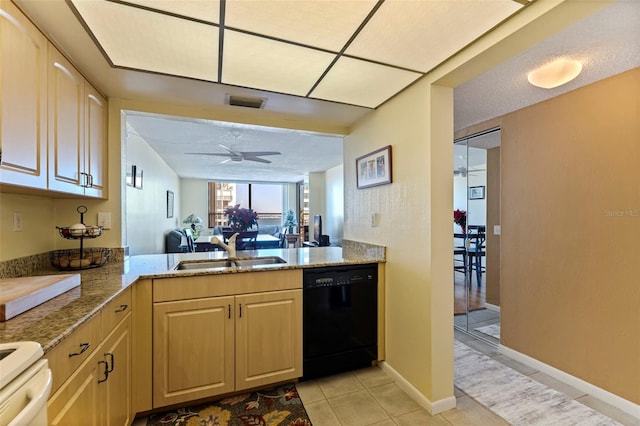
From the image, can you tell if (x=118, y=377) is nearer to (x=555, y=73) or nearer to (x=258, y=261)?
(x=258, y=261)

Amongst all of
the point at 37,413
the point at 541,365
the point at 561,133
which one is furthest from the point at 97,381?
the point at 561,133

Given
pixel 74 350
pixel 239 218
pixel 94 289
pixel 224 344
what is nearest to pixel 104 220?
pixel 94 289

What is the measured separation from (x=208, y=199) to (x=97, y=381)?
8.16 m

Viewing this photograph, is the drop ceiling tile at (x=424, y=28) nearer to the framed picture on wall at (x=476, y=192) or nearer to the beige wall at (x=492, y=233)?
the framed picture on wall at (x=476, y=192)

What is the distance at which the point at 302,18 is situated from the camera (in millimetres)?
1265

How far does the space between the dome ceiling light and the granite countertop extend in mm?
1576

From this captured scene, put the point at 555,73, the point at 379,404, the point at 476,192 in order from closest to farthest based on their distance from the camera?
the point at 555,73
the point at 379,404
the point at 476,192

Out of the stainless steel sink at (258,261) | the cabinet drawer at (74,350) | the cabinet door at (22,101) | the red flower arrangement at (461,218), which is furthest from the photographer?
the red flower arrangement at (461,218)

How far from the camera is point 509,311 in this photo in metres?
2.54

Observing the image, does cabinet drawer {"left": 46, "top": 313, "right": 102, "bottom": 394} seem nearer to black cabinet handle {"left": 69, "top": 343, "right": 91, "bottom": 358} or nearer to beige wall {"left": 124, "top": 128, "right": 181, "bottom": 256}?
black cabinet handle {"left": 69, "top": 343, "right": 91, "bottom": 358}

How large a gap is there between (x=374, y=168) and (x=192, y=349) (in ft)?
6.13

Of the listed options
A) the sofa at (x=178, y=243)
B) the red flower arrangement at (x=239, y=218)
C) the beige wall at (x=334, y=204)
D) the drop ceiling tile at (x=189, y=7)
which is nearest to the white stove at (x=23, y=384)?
the drop ceiling tile at (x=189, y=7)

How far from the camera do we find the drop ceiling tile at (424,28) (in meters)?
1.20

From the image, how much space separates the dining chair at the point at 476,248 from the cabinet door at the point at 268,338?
2380 mm
